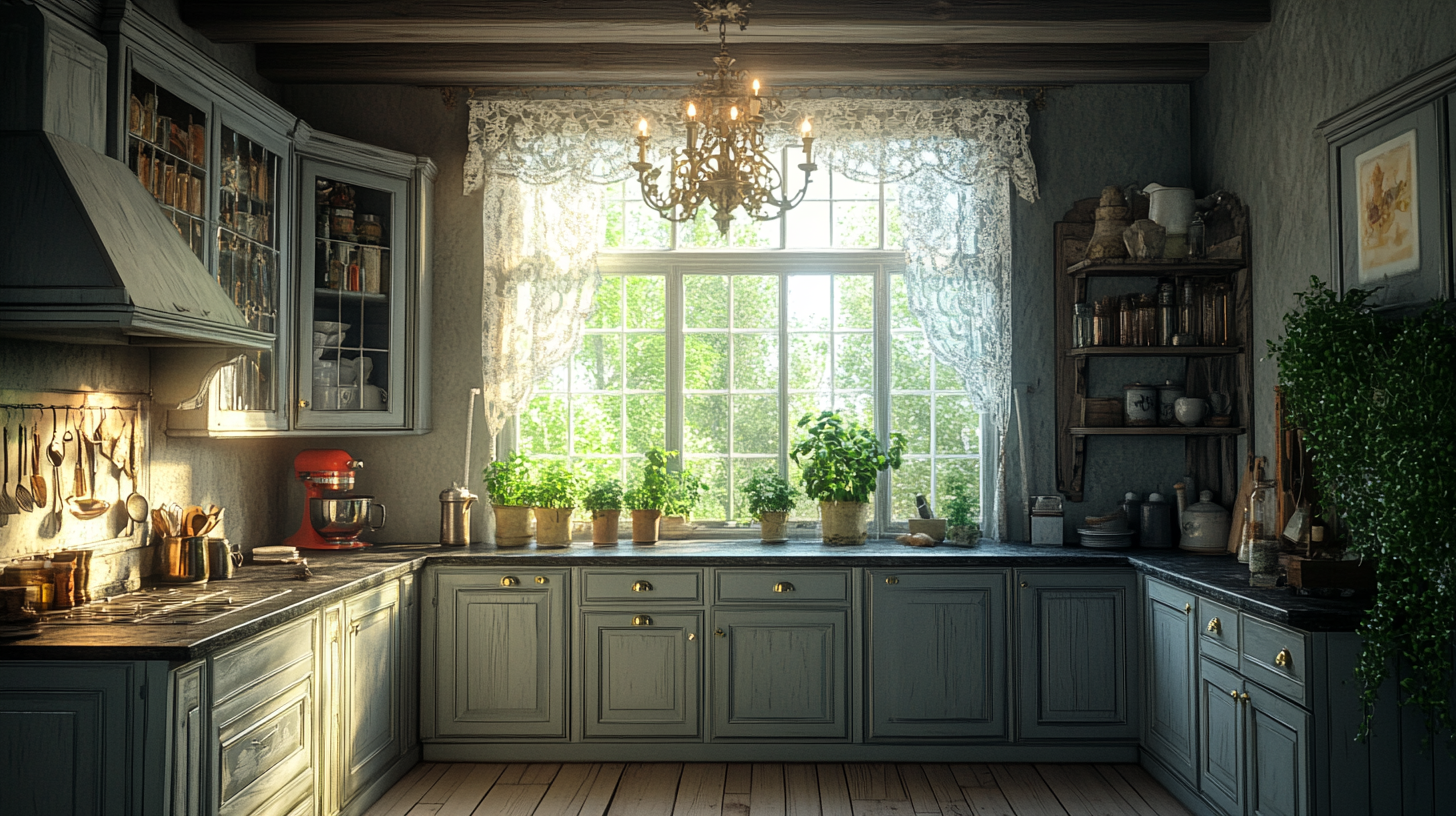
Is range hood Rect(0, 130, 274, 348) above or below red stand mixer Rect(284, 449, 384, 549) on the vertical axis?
above

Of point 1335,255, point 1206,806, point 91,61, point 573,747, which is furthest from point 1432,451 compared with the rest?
point 91,61

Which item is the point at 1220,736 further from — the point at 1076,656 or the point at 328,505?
the point at 328,505

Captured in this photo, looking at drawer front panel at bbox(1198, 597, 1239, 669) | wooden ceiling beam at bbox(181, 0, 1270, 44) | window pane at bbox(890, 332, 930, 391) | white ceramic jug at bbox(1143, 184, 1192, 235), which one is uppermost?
wooden ceiling beam at bbox(181, 0, 1270, 44)

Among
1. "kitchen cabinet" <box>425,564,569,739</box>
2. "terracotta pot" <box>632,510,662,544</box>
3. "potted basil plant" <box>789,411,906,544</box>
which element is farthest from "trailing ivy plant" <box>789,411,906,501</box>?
"kitchen cabinet" <box>425,564,569,739</box>

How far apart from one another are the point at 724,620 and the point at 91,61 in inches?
112

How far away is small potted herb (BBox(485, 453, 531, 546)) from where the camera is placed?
4.18 metres

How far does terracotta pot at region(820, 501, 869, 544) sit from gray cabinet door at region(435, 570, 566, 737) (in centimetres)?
117

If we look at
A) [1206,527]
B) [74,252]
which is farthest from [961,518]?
[74,252]

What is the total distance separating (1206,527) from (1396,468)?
5.42ft

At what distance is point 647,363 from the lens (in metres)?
4.57

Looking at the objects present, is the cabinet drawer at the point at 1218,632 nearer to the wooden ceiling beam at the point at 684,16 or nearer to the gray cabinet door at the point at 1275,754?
the gray cabinet door at the point at 1275,754

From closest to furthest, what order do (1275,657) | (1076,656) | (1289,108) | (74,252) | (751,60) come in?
1. (74,252)
2. (1275,657)
3. (1289,108)
4. (1076,656)
5. (751,60)

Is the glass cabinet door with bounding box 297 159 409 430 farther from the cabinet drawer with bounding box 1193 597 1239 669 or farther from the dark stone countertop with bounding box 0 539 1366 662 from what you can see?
the cabinet drawer with bounding box 1193 597 1239 669

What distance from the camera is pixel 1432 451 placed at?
2.30m
